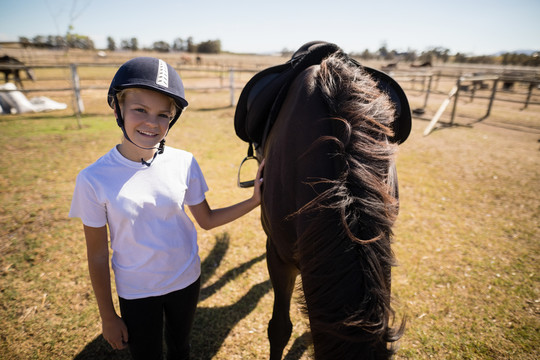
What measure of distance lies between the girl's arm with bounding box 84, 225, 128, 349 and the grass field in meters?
0.93

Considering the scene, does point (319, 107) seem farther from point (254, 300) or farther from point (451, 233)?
point (451, 233)

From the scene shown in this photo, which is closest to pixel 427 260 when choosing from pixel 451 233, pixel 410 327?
pixel 451 233

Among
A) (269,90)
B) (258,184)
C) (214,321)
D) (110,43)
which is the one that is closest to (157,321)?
(258,184)

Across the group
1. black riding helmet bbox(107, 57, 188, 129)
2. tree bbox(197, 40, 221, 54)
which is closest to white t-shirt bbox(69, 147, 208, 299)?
black riding helmet bbox(107, 57, 188, 129)

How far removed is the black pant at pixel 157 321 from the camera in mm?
1290

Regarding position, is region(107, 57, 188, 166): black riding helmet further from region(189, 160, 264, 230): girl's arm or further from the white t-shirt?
region(189, 160, 264, 230): girl's arm

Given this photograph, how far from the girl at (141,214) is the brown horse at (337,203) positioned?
0.53 metres

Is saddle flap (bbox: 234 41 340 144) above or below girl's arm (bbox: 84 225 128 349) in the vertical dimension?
above

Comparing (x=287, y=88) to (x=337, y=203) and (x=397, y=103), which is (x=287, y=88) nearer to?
(x=397, y=103)

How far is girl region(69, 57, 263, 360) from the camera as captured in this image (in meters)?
1.16

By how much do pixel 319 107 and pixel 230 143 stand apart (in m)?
5.91

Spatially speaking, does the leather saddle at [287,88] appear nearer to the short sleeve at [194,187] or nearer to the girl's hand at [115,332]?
the short sleeve at [194,187]

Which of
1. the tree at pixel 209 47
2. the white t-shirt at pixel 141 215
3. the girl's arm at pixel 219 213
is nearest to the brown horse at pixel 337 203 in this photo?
the girl's arm at pixel 219 213

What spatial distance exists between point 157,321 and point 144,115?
1067 mm
